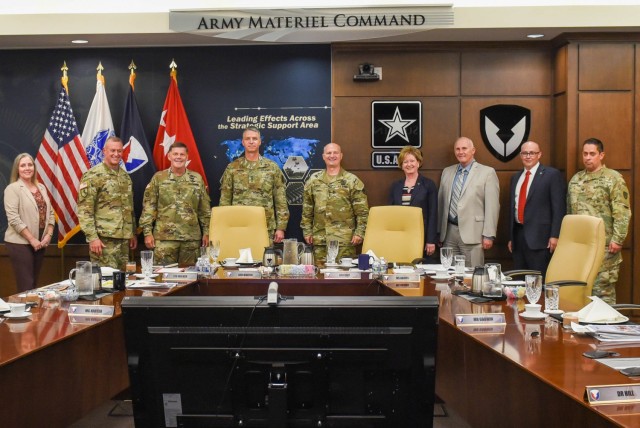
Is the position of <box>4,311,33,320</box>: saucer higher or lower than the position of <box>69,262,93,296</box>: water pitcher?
lower

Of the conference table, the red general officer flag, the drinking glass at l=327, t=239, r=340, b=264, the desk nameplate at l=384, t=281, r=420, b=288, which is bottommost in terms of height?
the conference table

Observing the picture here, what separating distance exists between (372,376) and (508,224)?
632 centimetres

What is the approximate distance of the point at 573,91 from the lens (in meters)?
7.06

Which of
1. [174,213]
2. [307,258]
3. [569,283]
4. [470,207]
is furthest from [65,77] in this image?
[569,283]

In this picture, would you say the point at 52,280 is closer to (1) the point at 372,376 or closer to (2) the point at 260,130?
(2) the point at 260,130

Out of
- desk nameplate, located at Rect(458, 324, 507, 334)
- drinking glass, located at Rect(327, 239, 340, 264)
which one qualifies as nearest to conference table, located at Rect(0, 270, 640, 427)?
desk nameplate, located at Rect(458, 324, 507, 334)

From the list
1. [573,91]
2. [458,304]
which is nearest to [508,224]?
[573,91]

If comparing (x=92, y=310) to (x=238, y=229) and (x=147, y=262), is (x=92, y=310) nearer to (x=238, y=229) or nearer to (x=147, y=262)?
(x=147, y=262)

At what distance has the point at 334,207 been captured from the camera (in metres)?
6.86

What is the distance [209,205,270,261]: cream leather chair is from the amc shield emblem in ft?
9.17

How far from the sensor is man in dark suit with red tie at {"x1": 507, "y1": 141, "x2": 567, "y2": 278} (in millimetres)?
6664

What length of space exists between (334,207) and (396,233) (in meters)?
1.15

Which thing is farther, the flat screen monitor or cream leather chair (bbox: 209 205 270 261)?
cream leather chair (bbox: 209 205 270 261)

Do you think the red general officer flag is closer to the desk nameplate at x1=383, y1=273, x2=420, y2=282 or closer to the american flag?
the american flag
